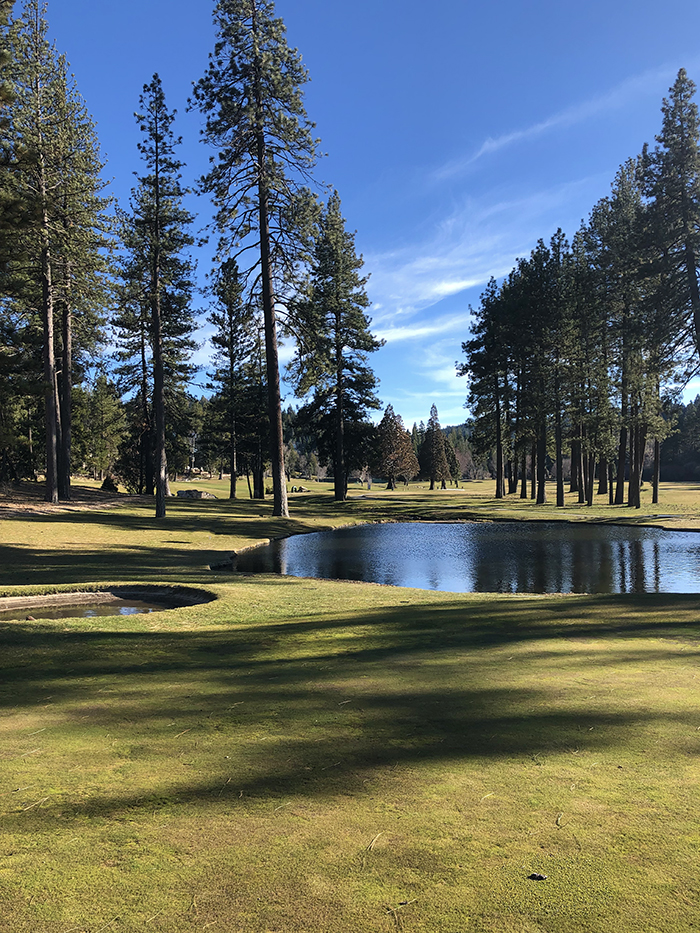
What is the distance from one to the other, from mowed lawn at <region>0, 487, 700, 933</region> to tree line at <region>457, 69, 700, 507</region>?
27.4 meters

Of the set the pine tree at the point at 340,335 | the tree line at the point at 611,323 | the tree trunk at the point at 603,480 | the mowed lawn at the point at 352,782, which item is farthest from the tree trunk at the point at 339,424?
the mowed lawn at the point at 352,782

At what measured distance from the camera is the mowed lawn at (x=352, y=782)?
2295 mm

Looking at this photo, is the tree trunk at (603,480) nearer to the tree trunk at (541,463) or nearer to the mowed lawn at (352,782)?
the tree trunk at (541,463)

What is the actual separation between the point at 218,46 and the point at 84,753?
29167 mm

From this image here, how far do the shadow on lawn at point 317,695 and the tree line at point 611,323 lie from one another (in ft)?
86.8

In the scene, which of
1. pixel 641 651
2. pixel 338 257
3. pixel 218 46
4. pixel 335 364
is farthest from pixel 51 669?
pixel 338 257

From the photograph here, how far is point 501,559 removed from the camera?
18969mm

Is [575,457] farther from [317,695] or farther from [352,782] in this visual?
[352,782]

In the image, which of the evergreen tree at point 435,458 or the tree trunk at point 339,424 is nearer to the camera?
the tree trunk at point 339,424

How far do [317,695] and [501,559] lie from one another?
594 inches

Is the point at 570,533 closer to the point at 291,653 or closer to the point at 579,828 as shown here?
the point at 291,653

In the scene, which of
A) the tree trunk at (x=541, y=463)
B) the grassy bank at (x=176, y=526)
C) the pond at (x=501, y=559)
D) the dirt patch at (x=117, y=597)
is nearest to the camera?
the dirt patch at (x=117, y=597)

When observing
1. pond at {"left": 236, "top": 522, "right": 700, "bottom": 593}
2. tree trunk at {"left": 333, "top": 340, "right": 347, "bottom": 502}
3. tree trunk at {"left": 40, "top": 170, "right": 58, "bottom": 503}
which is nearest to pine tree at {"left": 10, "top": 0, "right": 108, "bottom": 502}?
tree trunk at {"left": 40, "top": 170, "right": 58, "bottom": 503}

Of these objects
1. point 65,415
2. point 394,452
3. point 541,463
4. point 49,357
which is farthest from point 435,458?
point 49,357
